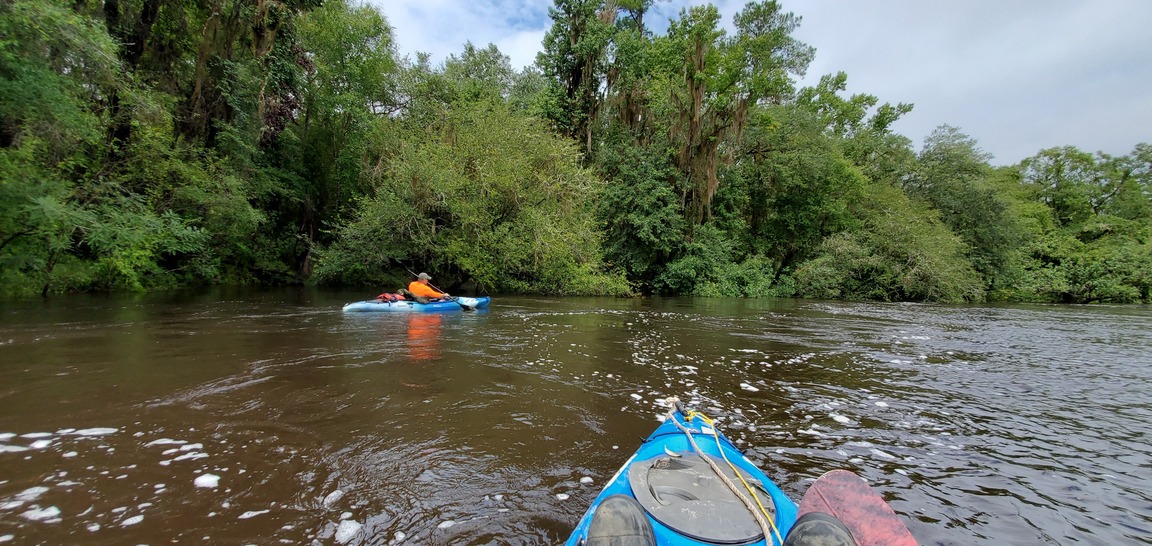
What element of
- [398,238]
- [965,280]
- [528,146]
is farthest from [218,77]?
[965,280]

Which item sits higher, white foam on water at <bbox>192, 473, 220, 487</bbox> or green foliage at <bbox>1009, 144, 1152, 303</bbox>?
green foliage at <bbox>1009, 144, 1152, 303</bbox>

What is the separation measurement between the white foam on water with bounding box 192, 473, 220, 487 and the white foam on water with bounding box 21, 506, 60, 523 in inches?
24.8

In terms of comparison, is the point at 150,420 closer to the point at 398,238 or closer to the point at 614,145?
the point at 398,238

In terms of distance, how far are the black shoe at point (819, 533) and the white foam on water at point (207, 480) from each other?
3545mm

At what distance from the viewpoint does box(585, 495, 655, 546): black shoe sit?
2.08 m

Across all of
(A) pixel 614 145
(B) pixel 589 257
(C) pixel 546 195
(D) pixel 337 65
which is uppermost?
(D) pixel 337 65

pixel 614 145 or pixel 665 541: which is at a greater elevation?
pixel 614 145

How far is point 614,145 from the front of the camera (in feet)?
85.8

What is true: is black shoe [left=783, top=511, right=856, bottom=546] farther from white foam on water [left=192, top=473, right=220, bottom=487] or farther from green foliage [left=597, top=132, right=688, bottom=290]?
green foliage [left=597, top=132, right=688, bottom=290]

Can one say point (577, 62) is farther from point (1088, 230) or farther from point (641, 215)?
point (1088, 230)

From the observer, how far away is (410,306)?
1205cm

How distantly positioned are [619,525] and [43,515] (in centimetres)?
330

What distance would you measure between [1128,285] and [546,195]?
97.6 feet

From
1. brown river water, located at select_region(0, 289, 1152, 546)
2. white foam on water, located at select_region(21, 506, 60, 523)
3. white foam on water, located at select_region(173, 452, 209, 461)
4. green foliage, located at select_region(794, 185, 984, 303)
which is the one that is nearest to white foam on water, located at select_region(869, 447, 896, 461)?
brown river water, located at select_region(0, 289, 1152, 546)
